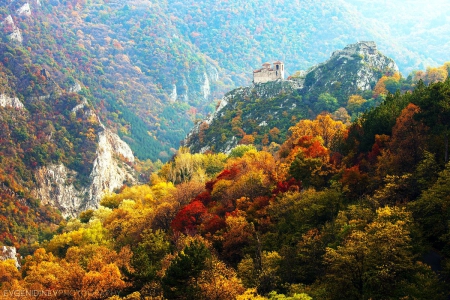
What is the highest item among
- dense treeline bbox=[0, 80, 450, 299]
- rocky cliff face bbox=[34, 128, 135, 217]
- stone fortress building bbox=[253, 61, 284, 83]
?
stone fortress building bbox=[253, 61, 284, 83]

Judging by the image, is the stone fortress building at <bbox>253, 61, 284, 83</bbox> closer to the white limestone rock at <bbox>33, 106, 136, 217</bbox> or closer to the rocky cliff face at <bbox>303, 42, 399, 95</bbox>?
the rocky cliff face at <bbox>303, 42, 399, 95</bbox>

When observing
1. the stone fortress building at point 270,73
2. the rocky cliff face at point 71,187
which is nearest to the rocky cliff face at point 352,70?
the stone fortress building at point 270,73

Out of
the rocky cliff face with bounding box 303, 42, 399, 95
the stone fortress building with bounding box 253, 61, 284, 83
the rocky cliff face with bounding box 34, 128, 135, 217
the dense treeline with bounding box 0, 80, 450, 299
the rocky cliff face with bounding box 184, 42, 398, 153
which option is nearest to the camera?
the dense treeline with bounding box 0, 80, 450, 299

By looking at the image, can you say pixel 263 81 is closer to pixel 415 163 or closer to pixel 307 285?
pixel 415 163

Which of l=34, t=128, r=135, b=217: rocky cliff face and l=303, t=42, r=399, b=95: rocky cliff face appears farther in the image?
l=34, t=128, r=135, b=217: rocky cliff face

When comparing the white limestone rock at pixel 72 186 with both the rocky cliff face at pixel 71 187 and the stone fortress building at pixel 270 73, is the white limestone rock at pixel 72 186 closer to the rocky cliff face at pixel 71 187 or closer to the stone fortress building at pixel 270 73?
the rocky cliff face at pixel 71 187

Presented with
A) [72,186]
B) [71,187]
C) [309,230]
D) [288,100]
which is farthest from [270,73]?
[309,230]

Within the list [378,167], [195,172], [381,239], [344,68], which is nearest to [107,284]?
[381,239]

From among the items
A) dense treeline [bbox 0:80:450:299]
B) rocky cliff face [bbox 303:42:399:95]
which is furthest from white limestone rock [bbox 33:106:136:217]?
dense treeline [bbox 0:80:450:299]
